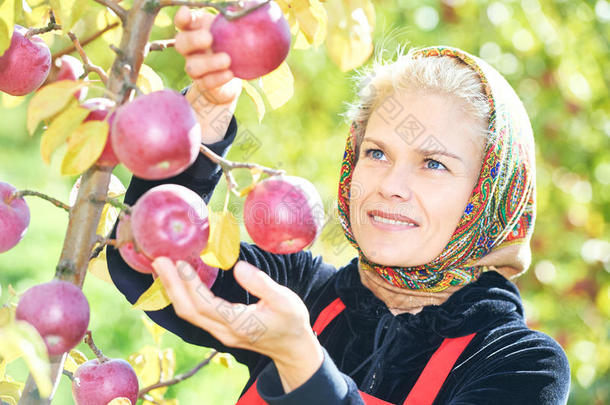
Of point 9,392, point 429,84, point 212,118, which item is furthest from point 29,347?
point 429,84

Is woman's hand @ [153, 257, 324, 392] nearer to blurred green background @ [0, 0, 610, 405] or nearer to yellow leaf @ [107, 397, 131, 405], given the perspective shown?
yellow leaf @ [107, 397, 131, 405]

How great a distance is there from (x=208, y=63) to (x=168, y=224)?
152 millimetres

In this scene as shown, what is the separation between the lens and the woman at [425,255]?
1.10 m

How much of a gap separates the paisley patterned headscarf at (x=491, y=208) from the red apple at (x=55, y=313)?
2.31 feet

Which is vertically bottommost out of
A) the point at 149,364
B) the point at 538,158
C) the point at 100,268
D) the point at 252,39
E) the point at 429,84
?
the point at 538,158

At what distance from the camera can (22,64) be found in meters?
0.78

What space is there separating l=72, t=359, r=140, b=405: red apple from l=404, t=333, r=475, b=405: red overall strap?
0.49m

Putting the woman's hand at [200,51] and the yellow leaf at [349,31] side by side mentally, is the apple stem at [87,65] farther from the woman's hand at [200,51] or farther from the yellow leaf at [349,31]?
the yellow leaf at [349,31]

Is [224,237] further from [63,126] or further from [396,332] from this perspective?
[396,332]

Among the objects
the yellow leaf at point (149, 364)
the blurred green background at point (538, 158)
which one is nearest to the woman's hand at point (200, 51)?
the yellow leaf at point (149, 364)

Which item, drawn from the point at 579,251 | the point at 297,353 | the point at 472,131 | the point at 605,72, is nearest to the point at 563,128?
the point at 605,72

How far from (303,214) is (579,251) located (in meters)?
2.59

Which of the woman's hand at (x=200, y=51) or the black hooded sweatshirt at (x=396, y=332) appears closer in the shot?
the woman's hand at (x=200, y=51)

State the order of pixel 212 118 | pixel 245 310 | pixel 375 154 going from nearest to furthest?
pixel 245 310
pixel 212 118
pixel 375 154
